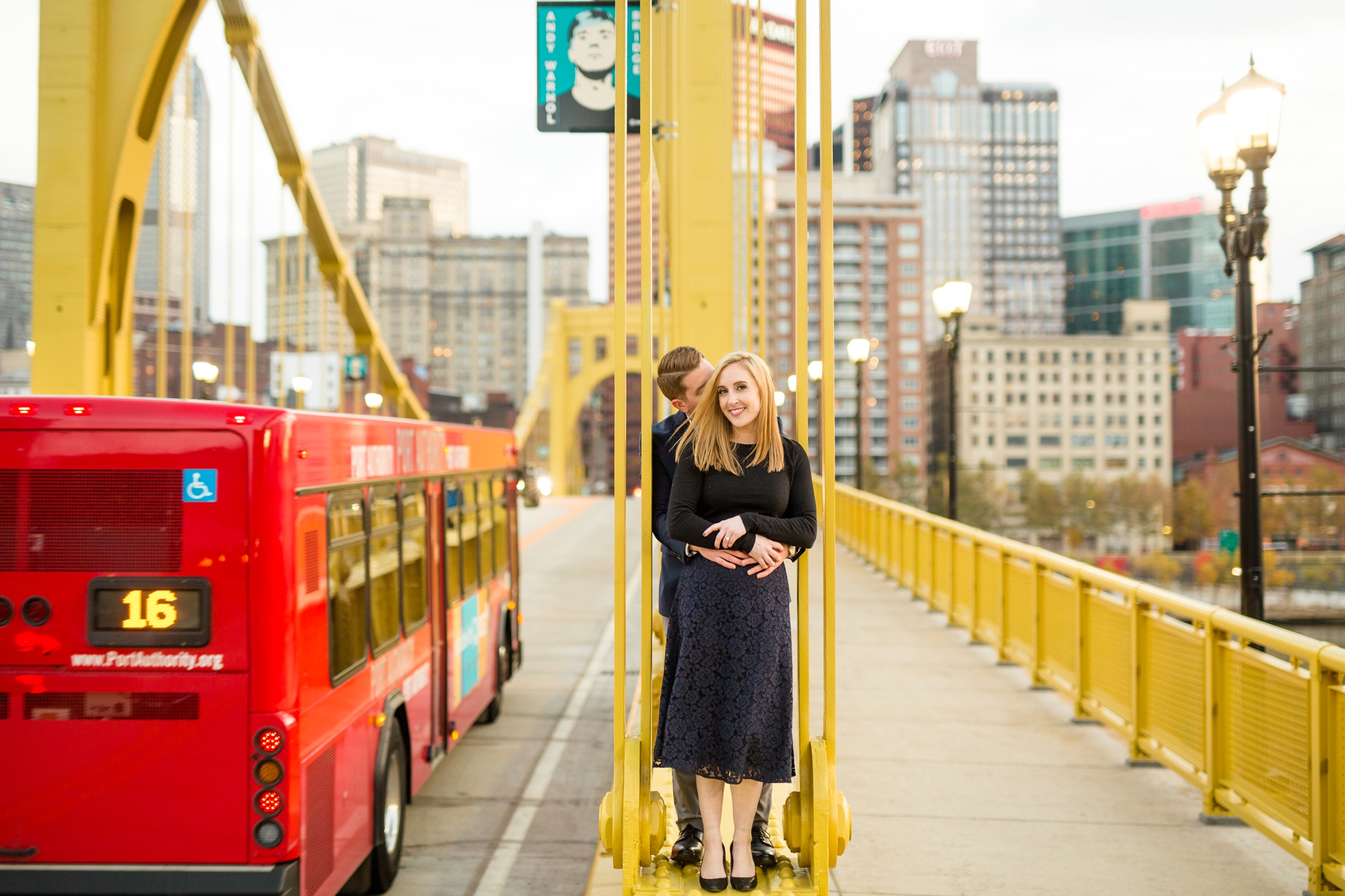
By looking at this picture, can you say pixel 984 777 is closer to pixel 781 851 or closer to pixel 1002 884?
pixel 1002 884

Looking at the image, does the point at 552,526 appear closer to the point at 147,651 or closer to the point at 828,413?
the point at 147,651

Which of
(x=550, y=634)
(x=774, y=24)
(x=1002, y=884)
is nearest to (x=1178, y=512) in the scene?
(x=550, y=634)

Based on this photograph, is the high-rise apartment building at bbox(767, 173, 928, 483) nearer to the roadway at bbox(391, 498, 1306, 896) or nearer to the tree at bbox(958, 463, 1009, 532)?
the tree at bbox(958, 463, 1009, 532)

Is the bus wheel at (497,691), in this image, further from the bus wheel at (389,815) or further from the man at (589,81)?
the man at (589,81)

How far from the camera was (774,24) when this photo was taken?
196375 millimetres

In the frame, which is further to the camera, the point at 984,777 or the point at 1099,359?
the point at 1099,359

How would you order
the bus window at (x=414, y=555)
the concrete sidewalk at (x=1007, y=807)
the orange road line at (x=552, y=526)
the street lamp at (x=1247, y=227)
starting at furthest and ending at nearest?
the orange road line at (x=552, y=526) → the street lamp at (x=1247, y=227) → the bus window at (x=414, y=555) → the concrete sidewalk at (x=1007, y=807)

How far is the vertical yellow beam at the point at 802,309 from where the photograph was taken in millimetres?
3525

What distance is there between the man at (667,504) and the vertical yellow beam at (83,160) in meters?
8.41

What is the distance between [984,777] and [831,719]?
321 cm

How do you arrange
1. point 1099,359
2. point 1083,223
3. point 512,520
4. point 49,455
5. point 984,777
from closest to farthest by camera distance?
point 49,455 < point 984,777 < point 512,520 < point 1099,359 < point 1083,223

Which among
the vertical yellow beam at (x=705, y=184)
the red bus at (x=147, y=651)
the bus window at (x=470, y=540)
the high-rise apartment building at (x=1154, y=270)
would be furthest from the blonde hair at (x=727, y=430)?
the high-rise apartment building at (x=1154, y=270)

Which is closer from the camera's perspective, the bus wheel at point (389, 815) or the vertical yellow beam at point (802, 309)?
the vertical yellow beam at point (802, 309)

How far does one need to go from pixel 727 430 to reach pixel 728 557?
1.34 feet
